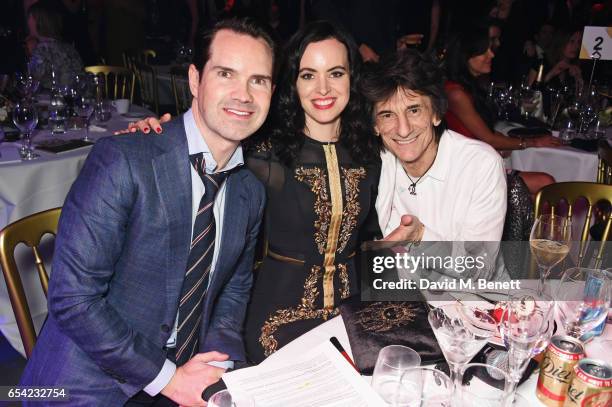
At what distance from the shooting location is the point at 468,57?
147 inches

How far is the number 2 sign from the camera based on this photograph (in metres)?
4.34

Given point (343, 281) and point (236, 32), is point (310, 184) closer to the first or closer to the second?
point (343, 281)

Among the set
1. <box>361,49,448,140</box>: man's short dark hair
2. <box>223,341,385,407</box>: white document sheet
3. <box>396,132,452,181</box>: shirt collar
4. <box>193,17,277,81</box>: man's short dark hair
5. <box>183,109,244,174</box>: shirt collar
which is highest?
<box>193,17,277,81</box>: man's short dark hair

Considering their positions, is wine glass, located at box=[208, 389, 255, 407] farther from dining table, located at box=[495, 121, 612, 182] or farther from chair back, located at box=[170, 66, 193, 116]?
chair back, located at box=[170, 66, 193, 116]

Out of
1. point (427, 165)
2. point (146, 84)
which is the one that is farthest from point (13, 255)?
point (146, 84)

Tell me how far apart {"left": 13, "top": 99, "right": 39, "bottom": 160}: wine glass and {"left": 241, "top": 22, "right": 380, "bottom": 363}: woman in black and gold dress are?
1648 millimetres

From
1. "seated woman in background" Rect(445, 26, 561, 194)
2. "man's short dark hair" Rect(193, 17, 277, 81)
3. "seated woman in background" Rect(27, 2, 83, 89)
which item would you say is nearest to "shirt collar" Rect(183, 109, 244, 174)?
"man's short dark hair" Rect(193, 17, 277, 81)

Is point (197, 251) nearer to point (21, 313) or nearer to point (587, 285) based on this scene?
point (21, 313)

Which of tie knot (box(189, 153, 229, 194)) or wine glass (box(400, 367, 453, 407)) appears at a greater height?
tie knot (box(189, 153, 229, 194))

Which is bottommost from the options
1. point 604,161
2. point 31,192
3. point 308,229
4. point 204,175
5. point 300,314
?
point 300,314

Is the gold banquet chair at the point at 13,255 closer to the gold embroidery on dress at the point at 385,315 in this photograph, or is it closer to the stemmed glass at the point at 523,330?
the gold embroidery on dress at the point at 385,315

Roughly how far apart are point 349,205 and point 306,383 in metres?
1.08

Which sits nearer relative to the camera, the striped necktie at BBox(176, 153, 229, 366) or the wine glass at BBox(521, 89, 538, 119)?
the striped necktie at BBox(176, 153, 229, 366)

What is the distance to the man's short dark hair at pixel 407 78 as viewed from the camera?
6.83ft
